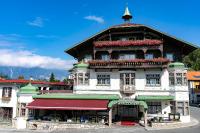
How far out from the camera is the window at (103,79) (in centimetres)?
3866

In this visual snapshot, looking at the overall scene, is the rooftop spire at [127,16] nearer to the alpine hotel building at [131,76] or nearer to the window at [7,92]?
the alpine hotel building at [131,76]

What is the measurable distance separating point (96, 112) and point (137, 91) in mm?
6560

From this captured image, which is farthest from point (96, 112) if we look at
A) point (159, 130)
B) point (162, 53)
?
point (162, 53)

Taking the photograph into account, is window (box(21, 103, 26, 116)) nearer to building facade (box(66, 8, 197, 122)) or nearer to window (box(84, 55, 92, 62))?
building facade (box(66, 8, 197, 122))

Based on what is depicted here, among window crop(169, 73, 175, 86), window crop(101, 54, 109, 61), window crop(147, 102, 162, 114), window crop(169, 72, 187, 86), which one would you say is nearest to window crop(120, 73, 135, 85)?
window crop(101, 54, 109, 61)

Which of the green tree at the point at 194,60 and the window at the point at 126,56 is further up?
the green tree at the point at 194,60

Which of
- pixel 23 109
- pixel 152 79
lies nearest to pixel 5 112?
pixel 23 109

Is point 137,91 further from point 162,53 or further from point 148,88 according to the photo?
point 162,53

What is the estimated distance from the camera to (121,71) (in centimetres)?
→ 3769

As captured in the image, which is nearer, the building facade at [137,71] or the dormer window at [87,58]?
the building facade at [137,71]

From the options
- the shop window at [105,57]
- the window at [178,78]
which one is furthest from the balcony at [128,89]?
the window at [178,78]

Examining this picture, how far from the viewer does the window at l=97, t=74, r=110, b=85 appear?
38656 mm

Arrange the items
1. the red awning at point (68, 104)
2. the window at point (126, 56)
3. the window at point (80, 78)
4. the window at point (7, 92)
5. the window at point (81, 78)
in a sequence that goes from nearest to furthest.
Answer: the red awning at point (68, 104), the window at point (126, 56), the window at point (81, 78), the window at point (80, 78), the window at point (7, 92)

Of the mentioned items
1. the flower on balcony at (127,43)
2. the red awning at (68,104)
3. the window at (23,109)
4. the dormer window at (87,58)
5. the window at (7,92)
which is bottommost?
the window at (23,109)
